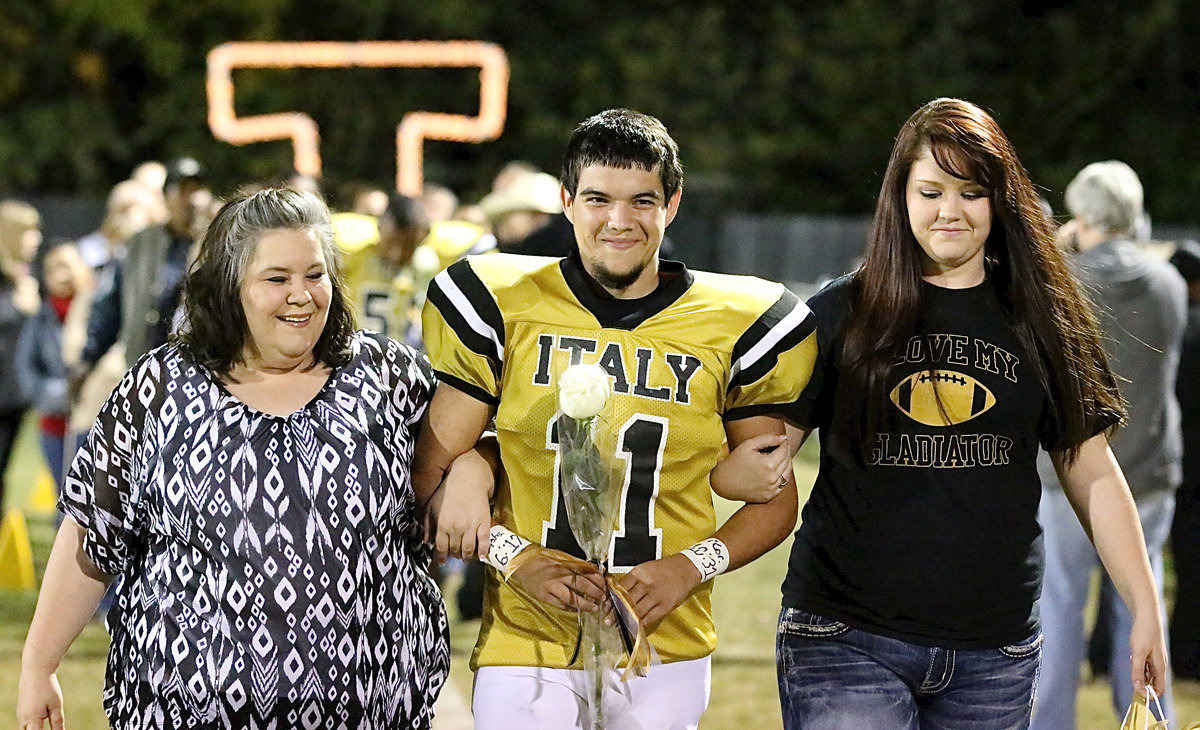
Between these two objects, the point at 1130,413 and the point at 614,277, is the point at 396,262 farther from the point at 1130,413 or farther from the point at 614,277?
the point at 614,277

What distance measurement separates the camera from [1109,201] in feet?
17.6

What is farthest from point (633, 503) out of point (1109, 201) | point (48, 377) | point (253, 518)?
point (48, 377)

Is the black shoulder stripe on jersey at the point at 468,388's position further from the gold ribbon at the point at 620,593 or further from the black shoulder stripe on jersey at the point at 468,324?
the gold ribbon at the point at 620,593

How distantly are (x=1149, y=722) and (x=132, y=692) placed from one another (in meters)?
2.10

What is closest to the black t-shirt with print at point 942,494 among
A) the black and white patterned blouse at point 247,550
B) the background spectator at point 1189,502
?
the black and white patterned blouse at point 247,550

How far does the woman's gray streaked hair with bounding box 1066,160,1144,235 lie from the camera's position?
17.6 ft

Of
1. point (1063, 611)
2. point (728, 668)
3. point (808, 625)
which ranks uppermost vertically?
point (808, 625)

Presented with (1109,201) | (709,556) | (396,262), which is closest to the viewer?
(709,556)

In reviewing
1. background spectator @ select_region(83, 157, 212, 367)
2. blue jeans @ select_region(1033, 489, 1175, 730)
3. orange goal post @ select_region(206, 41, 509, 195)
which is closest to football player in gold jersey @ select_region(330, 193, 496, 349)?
background spectator @ select_region(83, 157, 212, 367)

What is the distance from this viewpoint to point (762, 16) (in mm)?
29016

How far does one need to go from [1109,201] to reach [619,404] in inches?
115

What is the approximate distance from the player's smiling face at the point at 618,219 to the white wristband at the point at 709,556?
554 mm

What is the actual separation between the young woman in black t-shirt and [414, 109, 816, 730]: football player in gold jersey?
0.14 metres

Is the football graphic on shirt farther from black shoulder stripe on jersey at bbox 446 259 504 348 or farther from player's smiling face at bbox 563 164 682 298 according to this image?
black shoulder stripe on jersey at bbox 446 259 504 348
